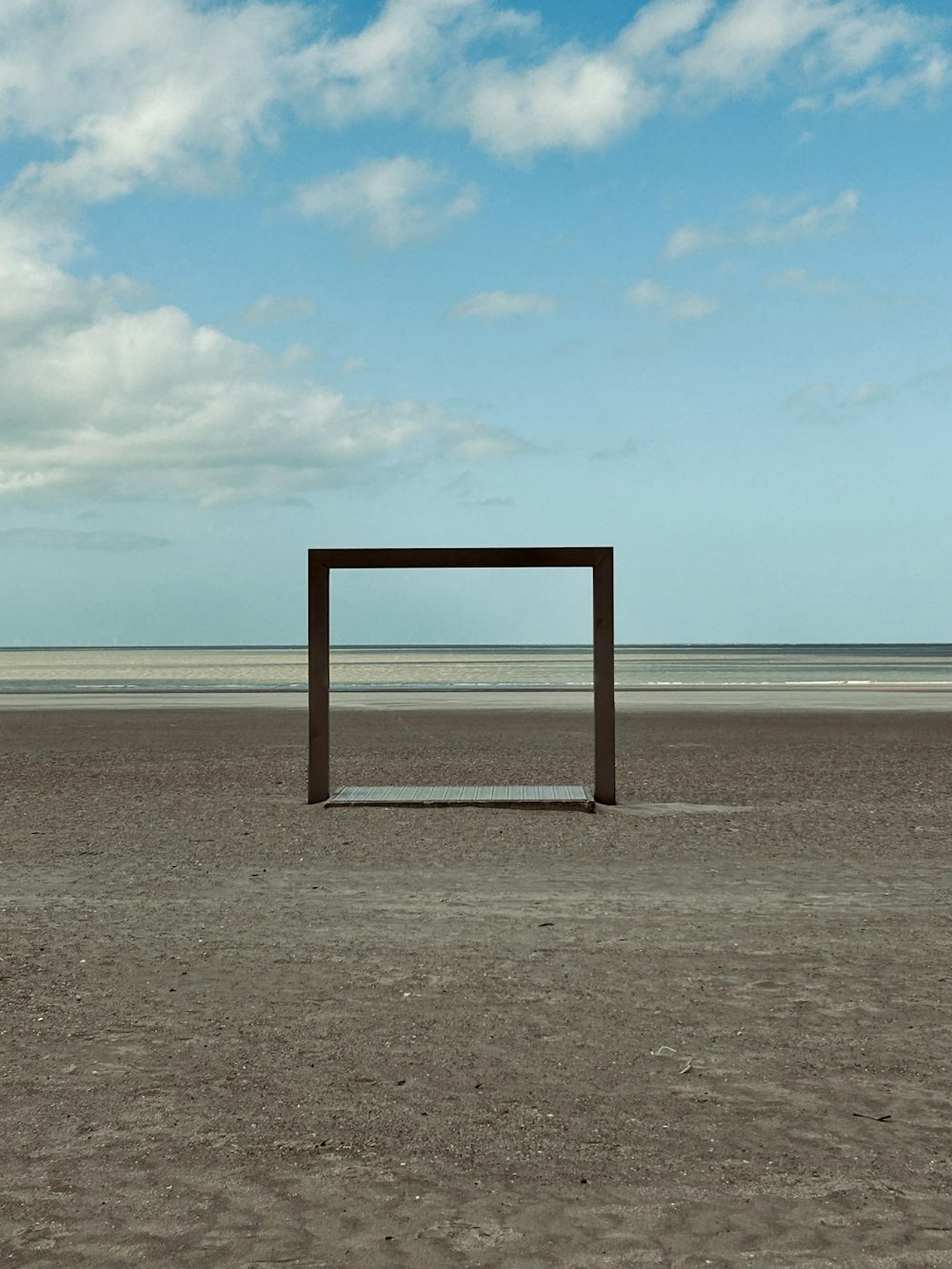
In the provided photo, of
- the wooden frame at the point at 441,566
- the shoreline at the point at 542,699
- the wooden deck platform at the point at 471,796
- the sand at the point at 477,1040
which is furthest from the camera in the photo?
the shoreline at the point at 542,699

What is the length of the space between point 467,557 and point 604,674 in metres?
1.57

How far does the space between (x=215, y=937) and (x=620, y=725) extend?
15.3 meters

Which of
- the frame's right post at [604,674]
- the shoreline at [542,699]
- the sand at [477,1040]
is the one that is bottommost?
the sand at [477,1040]

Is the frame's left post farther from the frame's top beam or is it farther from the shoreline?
the shoreline

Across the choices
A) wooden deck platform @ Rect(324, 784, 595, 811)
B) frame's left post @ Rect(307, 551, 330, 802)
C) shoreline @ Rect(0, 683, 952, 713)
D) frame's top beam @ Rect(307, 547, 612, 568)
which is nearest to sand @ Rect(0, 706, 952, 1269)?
wooden deck platform @ Rect(324, 784, 595, 811)

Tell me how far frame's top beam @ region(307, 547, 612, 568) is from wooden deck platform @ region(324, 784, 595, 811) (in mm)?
1993

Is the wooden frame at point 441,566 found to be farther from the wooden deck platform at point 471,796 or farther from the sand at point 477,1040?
the sand at point 477,1040

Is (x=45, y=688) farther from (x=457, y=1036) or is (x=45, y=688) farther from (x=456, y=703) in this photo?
(x=457, y=1036)

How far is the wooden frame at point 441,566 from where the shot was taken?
11727 millimetres

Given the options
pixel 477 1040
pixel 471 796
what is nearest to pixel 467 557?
pixel 471 796

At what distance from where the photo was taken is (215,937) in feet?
22.3

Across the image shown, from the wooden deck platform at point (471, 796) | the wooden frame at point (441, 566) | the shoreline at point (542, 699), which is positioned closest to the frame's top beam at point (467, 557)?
the wooden frame at point (441, 566)

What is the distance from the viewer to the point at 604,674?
38.9ft

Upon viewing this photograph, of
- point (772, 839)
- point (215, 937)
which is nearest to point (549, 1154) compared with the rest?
point (215, 937)
